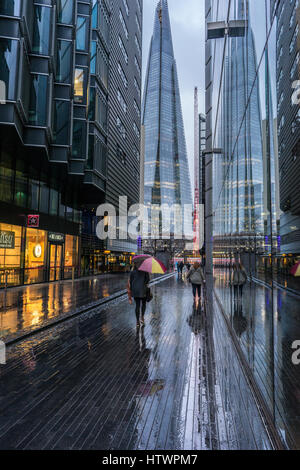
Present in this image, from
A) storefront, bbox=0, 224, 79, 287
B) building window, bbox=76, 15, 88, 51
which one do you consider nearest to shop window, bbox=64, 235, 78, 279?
storefront, bbox=0, 224, 79, 287

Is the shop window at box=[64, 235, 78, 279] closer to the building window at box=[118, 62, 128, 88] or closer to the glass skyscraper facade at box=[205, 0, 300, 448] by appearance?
the building window at box=[118, 62, 128, 88]

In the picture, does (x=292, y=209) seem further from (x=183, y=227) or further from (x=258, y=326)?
(x=183, y=227)

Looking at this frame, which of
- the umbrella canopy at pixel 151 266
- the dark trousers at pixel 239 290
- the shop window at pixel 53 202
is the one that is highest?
the shop window at pixel 53 202

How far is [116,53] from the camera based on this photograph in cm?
3722

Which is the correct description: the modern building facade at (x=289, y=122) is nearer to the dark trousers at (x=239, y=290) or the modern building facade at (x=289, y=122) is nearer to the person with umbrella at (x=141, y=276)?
the dark trousers at (x=239, y=290)

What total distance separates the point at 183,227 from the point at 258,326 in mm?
177265

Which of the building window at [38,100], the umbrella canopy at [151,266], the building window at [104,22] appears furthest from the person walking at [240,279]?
the building window at [104,22]

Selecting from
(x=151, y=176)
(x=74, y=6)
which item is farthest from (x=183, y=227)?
Result: (x=74, y=6)

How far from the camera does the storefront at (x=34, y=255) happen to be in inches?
782

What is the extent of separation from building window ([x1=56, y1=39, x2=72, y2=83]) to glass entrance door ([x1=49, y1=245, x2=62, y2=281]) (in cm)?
1246

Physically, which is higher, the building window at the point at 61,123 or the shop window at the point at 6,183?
the building window at the point at 61,123

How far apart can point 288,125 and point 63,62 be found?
22126 mm

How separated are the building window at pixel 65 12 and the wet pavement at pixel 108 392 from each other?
21.7 m

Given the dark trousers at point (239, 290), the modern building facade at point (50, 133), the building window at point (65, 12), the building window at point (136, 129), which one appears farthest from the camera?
the building window at point (136, 129)
